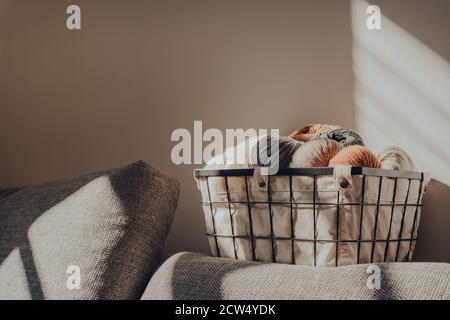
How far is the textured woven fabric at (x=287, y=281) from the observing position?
0.74m

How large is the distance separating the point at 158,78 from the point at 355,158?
0.67 metres

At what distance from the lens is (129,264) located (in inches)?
36.9

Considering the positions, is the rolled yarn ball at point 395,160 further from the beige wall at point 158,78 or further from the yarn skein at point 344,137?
the beige wall at point 158,78

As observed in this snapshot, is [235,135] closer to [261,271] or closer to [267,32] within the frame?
[267,32]

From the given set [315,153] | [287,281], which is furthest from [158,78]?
[287,281]

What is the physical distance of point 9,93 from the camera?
1497 mm

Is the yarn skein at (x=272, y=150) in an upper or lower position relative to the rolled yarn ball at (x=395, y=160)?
upper

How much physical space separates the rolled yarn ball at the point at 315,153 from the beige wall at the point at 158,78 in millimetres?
277

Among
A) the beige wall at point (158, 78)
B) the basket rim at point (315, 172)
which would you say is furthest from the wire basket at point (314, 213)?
the beige wall at point (158, 78)

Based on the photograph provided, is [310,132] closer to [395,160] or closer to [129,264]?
[395,160]

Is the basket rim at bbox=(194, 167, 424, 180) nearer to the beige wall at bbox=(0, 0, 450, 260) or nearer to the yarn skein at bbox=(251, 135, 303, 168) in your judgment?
the yarn skein at bbox=(251, 135, 303, 168)

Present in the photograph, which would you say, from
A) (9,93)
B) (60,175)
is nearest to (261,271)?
(60,175)

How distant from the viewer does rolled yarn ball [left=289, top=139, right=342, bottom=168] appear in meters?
0.87

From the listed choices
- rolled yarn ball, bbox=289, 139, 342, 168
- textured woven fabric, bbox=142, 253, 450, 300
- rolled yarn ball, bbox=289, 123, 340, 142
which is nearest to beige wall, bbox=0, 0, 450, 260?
rolled yarn ball, bbox=289, 123, 340, 142
